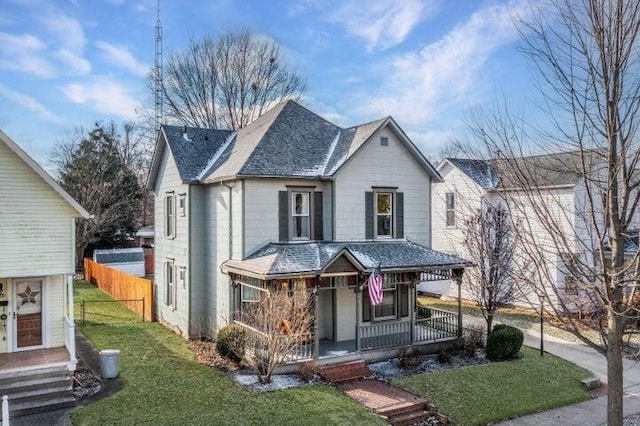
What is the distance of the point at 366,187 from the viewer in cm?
1883

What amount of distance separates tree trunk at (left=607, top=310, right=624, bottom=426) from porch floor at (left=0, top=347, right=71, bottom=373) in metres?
13.6

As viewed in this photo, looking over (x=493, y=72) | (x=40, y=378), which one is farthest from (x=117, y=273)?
(x=493, y=72)

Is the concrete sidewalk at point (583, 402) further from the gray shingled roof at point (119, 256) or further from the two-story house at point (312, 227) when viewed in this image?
the gray shingled roof at point (119, 256)

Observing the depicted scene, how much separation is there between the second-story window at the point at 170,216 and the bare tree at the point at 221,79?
17.9m

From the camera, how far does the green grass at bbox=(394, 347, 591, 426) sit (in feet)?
42.5

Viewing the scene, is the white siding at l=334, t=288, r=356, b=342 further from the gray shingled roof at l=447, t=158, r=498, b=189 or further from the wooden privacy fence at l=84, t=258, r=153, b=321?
the gray shingled roof at l=447, t=158, r=498, b=189

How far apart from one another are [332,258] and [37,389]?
9221mm

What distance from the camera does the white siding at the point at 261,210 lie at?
17266mm

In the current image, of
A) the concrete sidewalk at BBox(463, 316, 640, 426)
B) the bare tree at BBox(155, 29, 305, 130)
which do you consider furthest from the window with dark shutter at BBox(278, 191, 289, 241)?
the bare tree at BBox(155, 29, 305, 130)

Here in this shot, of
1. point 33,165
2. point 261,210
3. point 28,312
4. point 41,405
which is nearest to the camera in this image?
point 41,405

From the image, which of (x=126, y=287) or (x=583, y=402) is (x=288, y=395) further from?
(x=126, y=287)

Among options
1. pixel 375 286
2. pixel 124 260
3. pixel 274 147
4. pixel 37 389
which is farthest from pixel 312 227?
pixel 124 260

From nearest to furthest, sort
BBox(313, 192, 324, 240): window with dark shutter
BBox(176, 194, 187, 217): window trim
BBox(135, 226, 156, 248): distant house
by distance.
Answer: BBox(313, 192, 324, 240): window with dark shutter
BBox(176, 194, 187, 217): window trim
BBox(135, 226, 156, 248): distant house

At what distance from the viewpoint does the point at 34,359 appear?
14.0m
